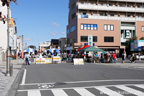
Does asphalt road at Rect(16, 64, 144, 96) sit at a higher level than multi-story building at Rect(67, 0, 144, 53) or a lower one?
lower

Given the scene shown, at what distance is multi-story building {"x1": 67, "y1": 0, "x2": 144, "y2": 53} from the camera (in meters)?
60.2

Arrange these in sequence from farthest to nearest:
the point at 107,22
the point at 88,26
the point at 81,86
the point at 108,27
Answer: the point at 108,27
the point at 107,22
the point at 88,26
the point at 81,86

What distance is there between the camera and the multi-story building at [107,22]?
198 feet

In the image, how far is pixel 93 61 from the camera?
33.2 m

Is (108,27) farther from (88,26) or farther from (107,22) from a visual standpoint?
(88,26)

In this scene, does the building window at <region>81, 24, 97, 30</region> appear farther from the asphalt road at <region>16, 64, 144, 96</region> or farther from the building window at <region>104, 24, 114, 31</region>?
the asphalt road at <region>16, 64, 144, 96</region>

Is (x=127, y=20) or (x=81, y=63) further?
(x=127, y=20)

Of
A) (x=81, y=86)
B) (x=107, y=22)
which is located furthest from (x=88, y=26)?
(x=81, y=86)

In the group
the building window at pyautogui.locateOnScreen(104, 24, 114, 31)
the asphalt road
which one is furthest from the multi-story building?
the asphalt road

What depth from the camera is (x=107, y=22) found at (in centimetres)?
6172

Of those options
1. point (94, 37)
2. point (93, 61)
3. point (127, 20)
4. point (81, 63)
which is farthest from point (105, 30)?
point (81, 63)

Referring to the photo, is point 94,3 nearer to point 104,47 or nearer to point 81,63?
point 104,47

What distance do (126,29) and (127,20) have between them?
2.70m

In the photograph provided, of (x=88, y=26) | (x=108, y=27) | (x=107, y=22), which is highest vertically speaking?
(x=107, y=22)
